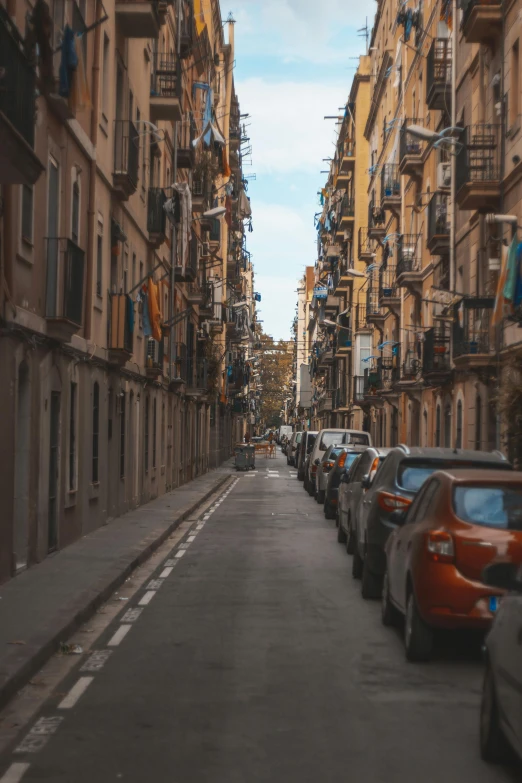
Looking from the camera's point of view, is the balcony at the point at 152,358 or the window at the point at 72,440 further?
the balcony at the point at 152,358

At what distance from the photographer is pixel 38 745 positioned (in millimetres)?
7238

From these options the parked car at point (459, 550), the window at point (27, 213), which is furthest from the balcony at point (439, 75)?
the parked car at point (459, 550)

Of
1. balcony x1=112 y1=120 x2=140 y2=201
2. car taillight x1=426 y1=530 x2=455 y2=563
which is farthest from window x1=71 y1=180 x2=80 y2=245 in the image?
car taillight x1=426 y1=530 x2=455 y2=563

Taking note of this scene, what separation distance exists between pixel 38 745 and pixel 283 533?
1676 centimetres

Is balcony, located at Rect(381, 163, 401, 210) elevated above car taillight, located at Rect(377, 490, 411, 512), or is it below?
above

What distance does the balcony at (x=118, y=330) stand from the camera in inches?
945

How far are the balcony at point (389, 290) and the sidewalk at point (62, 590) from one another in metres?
24.8

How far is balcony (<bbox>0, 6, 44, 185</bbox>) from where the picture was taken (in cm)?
1116

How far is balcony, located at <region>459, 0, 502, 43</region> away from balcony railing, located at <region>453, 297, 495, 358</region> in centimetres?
580

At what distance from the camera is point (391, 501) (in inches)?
536

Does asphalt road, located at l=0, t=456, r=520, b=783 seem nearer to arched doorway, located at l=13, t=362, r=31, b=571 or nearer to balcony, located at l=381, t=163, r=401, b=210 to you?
arched doorway, located at l=13, t=362, r=31, b=571

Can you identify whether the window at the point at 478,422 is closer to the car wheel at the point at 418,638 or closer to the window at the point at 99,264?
the window at the point at 99,264

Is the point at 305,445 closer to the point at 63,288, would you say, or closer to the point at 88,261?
the point at 88,261

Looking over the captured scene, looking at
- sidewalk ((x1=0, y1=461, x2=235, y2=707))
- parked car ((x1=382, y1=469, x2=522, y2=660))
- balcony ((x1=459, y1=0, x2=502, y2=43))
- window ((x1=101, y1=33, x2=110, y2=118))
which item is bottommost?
sidewalk ((x1=0, y1=461, x2=235, y2=707))
